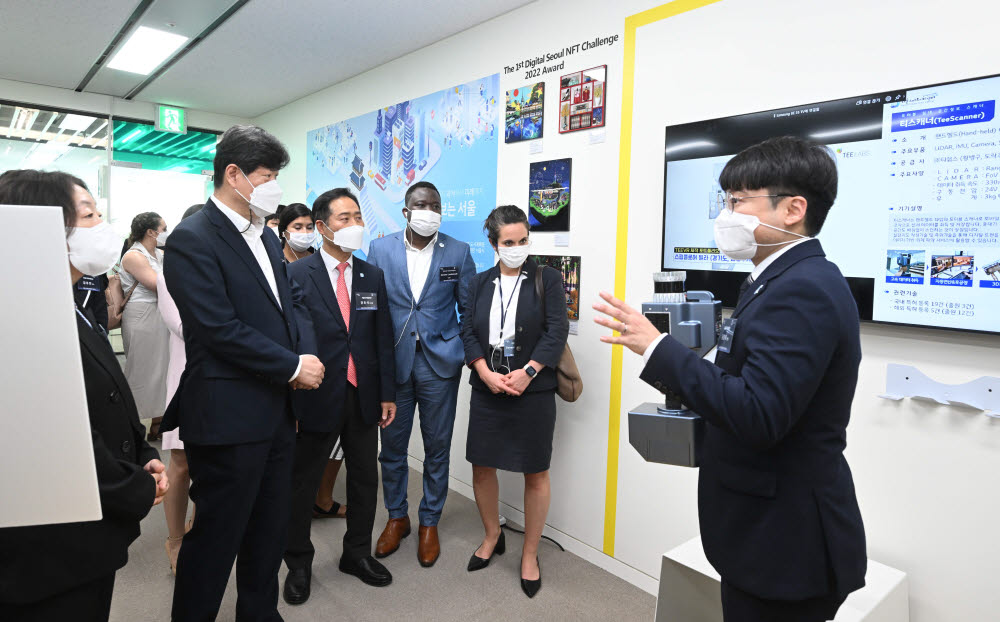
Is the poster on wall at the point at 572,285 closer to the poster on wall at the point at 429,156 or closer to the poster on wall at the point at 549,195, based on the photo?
the poster on wall at the point at 549,195

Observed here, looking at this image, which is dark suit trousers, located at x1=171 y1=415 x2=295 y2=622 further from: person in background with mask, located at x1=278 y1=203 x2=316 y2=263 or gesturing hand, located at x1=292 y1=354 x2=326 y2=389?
person in background with mask, located at x1=278 y1=203 x2=316 y2=263

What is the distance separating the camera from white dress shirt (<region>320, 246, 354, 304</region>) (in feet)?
8.53

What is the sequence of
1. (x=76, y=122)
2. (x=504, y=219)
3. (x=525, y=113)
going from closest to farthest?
(x=504, y=219), (x=525, y=113), (x=76, y=122)

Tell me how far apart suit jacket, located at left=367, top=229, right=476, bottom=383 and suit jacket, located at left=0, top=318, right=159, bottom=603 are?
1559mm

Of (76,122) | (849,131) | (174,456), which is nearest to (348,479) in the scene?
(174,456)

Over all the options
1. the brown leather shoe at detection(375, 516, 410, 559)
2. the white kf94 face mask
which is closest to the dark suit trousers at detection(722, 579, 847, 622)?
the white kf94 face mask

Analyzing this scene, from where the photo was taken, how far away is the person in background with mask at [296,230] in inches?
129

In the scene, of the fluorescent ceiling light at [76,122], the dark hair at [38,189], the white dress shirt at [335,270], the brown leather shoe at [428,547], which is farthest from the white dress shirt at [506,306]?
the fluorescent ceiling light at [76,122]

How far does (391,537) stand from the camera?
2930 mm

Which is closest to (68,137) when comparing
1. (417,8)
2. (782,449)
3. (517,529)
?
(417,8)

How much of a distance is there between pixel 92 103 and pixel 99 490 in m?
6.58

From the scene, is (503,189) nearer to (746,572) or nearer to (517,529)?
(517,529)

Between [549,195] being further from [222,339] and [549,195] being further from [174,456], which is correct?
[174,456]

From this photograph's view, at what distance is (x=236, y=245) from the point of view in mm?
1842
